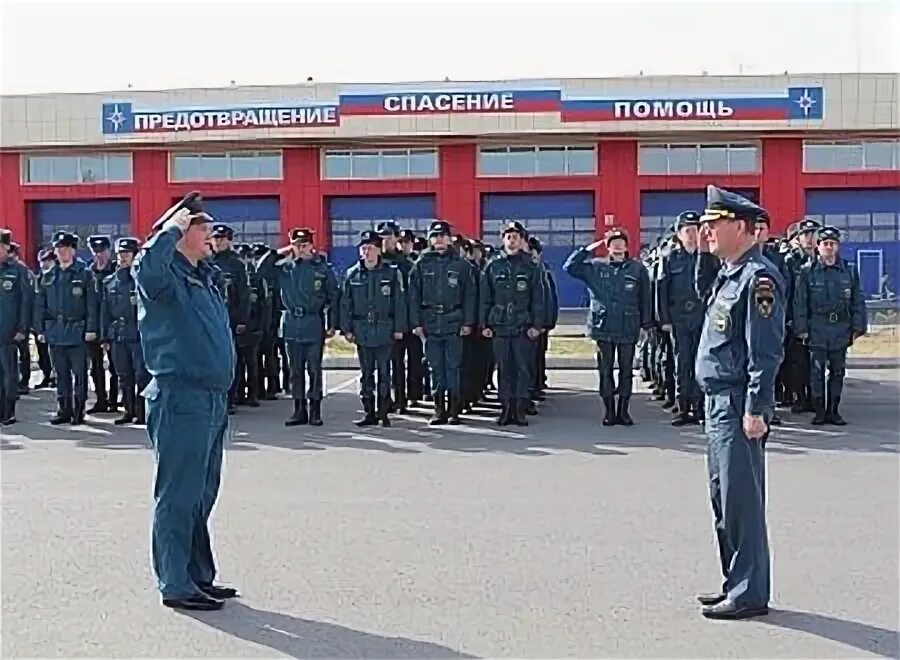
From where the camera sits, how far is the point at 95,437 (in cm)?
1154

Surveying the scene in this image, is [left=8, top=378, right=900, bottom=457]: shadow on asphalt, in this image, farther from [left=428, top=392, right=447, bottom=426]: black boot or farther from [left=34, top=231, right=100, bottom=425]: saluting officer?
[left=34, top=231, right=100, bottom=425]: saluting officer

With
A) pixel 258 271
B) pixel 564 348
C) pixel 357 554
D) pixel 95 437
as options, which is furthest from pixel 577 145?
pixel 357 554

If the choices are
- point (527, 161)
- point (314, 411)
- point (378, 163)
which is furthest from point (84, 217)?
point (314, 411)

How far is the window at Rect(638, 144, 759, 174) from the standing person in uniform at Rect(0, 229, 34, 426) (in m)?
23.4

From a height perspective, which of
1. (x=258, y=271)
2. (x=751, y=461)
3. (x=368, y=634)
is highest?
(x=258, y=271)

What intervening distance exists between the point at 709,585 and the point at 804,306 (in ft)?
21.9

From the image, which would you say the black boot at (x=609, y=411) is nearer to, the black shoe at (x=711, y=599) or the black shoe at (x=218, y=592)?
the black shoe at (x=711, y=599)

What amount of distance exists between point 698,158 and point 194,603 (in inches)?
1172

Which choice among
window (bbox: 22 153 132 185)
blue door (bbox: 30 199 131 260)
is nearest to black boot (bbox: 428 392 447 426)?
blue door (bbox: 30 199 131 260)

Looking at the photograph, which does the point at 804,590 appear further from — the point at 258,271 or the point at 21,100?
the point at 21,100

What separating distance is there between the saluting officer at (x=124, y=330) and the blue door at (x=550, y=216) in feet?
72.0

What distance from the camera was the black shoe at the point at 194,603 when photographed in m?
5.65

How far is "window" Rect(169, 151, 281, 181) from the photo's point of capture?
3466 centimetres

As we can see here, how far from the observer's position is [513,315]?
1206 centimetres
